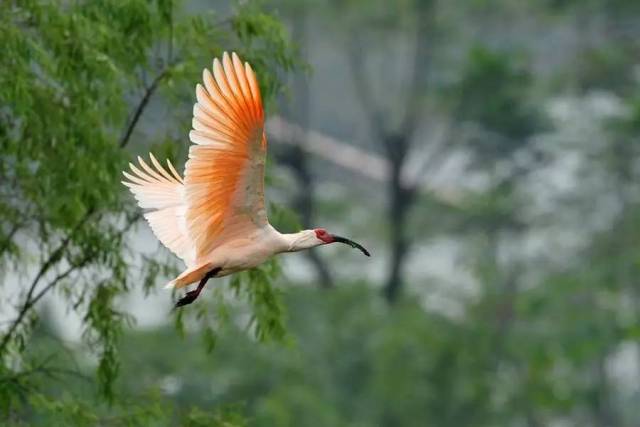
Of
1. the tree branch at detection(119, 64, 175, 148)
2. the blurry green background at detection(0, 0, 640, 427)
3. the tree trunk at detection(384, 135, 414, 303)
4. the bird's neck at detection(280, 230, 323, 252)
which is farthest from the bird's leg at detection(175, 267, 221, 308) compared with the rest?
A: the tree trunk at detection(384, 135, 414, 303)

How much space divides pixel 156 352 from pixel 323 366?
2.12 metres

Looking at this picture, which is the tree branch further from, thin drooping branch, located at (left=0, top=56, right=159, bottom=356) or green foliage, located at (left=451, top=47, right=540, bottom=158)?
green foliage, located at (left=451, top=47, right=540, bottom=158)

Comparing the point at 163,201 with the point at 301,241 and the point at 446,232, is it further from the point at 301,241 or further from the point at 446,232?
the point at 446,232

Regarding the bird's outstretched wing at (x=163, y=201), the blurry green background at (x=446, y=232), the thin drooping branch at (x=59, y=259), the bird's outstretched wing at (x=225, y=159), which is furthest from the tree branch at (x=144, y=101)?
the blurry green background at (x=446, y=232)

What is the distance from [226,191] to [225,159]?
17 centimetres

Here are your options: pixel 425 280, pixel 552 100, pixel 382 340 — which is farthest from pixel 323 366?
pixel 552 100

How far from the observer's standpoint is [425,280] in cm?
3288

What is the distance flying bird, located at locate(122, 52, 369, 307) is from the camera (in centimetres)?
795

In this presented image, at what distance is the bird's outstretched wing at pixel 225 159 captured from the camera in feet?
26.0

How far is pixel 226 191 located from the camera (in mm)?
8281

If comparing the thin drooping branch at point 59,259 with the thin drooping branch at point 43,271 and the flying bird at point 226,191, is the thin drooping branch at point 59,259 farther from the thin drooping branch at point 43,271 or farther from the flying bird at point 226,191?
the flying bird at point 226,191

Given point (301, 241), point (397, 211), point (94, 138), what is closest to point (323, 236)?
point (301, 241)

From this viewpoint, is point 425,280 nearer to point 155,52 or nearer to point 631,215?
point 631,215

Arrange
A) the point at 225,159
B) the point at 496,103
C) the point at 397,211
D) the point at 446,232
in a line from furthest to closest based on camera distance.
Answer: the point at 446,232 < the point at 397,211 < the point at 496,103 < the point at 225,159
